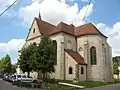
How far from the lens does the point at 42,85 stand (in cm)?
2986

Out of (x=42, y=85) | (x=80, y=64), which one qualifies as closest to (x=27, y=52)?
(x=80, y=64)

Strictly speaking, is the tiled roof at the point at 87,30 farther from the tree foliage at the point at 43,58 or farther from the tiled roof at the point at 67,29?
the tree foliage at the point at 43,58

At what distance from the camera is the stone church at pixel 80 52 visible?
1785 inches

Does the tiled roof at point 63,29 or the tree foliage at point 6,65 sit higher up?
the tiled roof at point 63,29

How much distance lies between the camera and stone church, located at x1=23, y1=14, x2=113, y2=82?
4534cm

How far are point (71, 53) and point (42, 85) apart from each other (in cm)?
1913

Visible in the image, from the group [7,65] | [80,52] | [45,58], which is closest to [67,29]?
[80,52]

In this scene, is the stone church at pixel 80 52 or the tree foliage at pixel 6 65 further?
the tree foliage at pixel 6 65

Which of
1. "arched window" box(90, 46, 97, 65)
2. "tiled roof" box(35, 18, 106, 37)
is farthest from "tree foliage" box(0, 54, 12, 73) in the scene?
"arched window" box(90, 46, 97, 65)

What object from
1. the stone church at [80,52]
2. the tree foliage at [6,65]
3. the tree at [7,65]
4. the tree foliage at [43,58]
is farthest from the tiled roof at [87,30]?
the tree foliage at [6,65]

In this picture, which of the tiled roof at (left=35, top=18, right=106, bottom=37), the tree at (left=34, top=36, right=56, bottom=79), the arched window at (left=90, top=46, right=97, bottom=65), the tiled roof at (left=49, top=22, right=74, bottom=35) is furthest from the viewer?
the tiled roof at (left=35, top=18, right=106, bottom=37)

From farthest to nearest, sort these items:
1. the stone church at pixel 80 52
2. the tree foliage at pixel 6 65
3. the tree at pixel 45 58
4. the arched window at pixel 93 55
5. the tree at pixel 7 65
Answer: the tree foliage at pixel 6 65, the tree at pixel 7 65, the arched window at pixel 93 55, the stone church at pixel 80 52, the tree at pixel 45 58

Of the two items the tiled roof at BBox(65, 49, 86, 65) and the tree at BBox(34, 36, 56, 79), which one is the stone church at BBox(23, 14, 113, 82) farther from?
the tree at BBox(34, 36, 56, 79)

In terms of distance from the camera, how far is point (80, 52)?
51.0m
